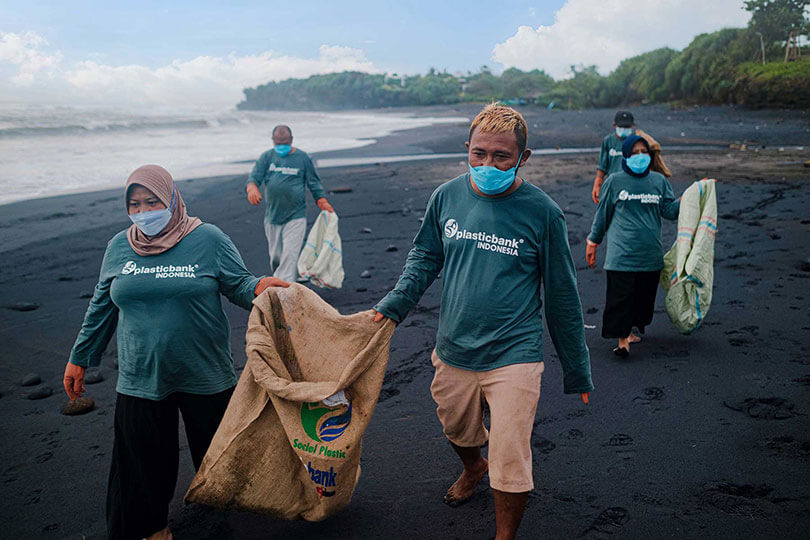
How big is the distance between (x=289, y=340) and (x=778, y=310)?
5.26 m

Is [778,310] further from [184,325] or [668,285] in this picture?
[184,325]

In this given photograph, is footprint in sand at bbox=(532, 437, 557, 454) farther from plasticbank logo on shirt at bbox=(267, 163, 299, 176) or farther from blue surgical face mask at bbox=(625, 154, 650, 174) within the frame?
plasticbank logo on shirt at bbox=(267, 163, 299, 176)

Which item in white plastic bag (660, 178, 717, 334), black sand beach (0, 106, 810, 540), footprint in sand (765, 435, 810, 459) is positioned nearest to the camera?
black sand beach (0, 106, 810, 540)

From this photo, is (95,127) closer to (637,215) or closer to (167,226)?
(637,215)

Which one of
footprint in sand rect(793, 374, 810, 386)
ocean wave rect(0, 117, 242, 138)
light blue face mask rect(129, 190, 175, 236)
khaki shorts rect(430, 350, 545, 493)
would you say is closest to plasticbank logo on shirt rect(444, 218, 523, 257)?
khaki shorts rect(430, 350, 545, 493)

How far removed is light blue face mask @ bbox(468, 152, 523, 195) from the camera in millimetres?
2570

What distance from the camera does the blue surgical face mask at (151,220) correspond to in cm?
273

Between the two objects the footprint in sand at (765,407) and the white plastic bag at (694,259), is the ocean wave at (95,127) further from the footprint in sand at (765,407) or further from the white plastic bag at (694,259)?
the footprint in sand at (765,407)

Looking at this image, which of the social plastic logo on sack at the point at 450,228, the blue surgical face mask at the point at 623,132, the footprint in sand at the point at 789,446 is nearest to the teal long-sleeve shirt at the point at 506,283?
the social plastic logo on sack at the point at 450,228

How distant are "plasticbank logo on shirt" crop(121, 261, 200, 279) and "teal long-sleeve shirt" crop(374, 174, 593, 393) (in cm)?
91

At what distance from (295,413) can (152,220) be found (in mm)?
1119

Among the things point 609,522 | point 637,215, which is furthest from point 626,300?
point 609,522

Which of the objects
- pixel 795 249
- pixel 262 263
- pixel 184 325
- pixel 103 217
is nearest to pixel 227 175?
pixel 103 217

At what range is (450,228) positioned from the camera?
2756 mm
